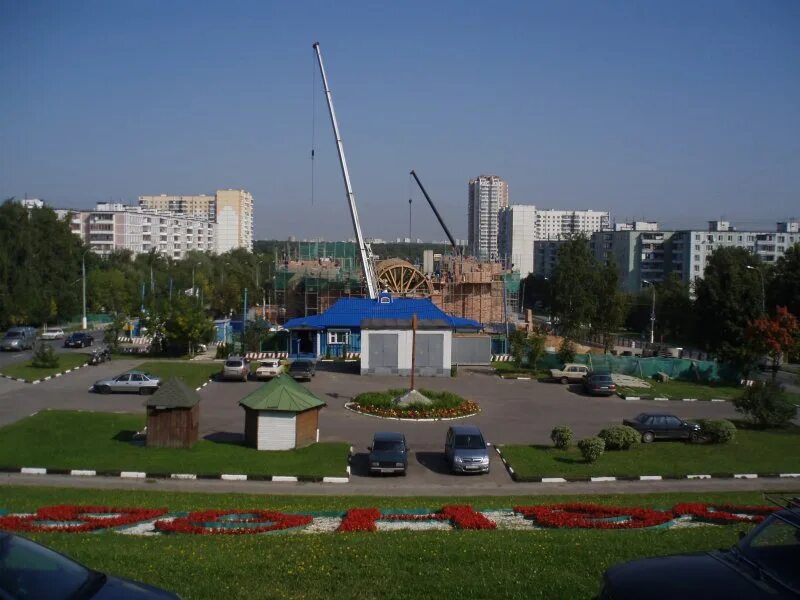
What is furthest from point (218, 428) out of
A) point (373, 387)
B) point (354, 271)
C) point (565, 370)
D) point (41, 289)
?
point (41, 289)

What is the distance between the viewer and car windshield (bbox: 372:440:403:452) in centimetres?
2061

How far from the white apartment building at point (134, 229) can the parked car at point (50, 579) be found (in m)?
95.9

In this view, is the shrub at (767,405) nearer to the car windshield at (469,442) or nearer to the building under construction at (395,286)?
the car windshield at (469,442)

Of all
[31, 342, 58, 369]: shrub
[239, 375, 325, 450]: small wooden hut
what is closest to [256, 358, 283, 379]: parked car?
[31, 342, 58, 369]: shrub

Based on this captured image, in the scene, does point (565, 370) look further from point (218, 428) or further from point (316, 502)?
point (316, 502)

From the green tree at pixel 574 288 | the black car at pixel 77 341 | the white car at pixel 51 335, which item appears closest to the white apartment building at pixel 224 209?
the white car at pixel 51 335

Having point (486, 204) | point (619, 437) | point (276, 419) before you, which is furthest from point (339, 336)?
point (486, 204)

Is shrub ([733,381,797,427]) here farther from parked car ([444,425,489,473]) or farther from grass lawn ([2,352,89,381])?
grass lawn ([2,352,89,381])

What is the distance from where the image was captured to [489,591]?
771 centimetres

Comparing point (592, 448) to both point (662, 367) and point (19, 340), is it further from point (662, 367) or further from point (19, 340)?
point (19, 340)

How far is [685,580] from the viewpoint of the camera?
236 inches

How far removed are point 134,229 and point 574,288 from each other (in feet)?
260

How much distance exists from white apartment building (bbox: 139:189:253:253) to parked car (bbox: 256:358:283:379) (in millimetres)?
120520

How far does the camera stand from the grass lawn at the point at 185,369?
36.7m
